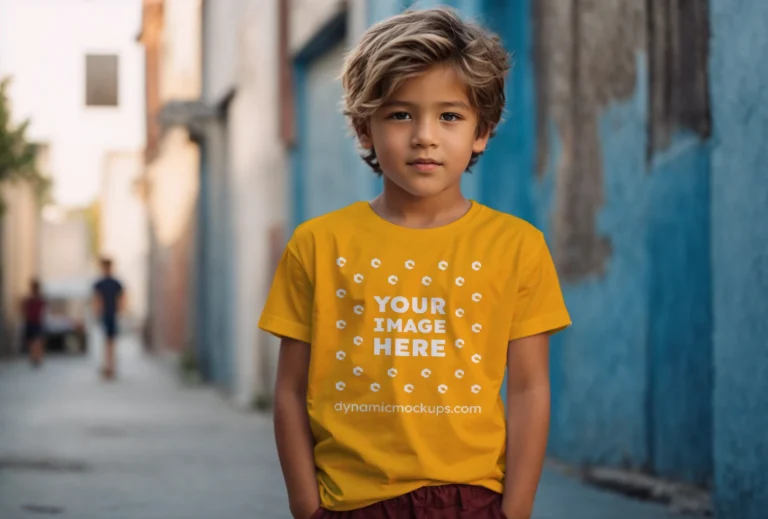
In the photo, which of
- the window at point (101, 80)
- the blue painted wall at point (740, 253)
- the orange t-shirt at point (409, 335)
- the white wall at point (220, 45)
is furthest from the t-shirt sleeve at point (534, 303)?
the window at point (101, 80)

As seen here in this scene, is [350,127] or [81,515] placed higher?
[350,127]

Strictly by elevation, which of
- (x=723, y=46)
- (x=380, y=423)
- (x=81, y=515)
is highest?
(x=723, y=46)

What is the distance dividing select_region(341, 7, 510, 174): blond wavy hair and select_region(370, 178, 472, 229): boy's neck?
14cm

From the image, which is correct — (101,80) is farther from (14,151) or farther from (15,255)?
(14,151)

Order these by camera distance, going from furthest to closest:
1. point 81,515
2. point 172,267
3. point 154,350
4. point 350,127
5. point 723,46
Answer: point 154,350 < point 172,267 < point 81,515 < point 723,46 < point 350,127

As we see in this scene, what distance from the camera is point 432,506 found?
214 cm

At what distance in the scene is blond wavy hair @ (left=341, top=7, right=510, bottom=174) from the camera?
7.14 feet

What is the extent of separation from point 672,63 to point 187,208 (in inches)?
744

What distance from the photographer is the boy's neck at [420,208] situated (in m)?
2.28

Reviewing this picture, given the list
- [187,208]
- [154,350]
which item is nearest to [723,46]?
[187,208]

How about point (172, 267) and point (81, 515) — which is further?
point (172, 267)

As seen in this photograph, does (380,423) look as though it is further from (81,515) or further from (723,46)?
(81,515)

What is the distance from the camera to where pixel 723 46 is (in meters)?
4.80

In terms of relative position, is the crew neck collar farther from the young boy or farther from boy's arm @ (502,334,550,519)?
boy's arm @ (502,334,550,519)
